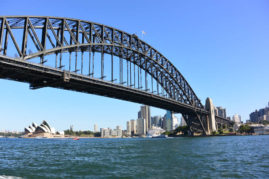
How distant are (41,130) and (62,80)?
157084 mm

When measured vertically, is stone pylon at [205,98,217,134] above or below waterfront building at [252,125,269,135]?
above

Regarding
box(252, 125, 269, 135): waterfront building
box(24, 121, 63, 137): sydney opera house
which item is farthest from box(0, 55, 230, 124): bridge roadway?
box(24, 121, 63, 137): sydney opera house

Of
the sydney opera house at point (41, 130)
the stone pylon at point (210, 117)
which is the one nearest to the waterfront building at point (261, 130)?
the stone pylon at point (210, 117)

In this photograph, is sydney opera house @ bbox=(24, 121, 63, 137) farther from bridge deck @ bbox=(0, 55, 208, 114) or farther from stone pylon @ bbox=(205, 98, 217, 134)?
bridge deck @ bbox=(0, 55, 208, 114)

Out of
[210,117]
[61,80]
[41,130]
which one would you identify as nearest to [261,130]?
[210,117]

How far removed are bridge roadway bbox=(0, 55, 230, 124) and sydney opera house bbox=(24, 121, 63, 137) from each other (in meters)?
137

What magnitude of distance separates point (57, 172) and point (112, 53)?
147ft

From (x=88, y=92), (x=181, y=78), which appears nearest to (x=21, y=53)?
(x=88, y=92)

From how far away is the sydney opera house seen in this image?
6973 inches

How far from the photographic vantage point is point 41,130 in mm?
178375

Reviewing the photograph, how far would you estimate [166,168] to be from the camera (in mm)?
14992

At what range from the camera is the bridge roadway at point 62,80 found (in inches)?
1232

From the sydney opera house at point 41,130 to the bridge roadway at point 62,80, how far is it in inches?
5379

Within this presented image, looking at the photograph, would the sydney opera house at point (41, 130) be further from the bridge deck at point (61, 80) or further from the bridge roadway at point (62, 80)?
the bridge deck at point (61, 80)
